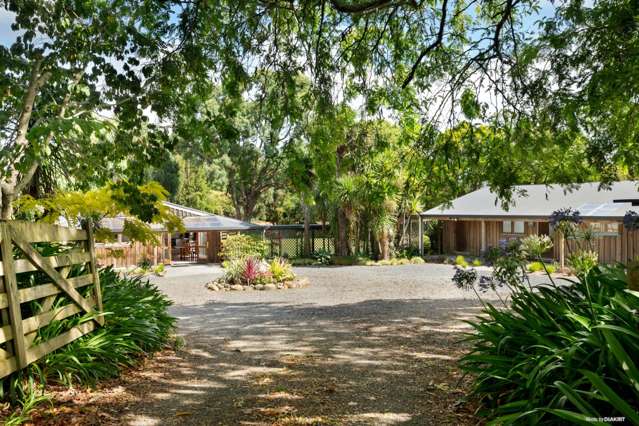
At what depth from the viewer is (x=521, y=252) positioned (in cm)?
633

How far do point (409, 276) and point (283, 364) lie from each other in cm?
1326

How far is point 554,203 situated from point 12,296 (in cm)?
2234

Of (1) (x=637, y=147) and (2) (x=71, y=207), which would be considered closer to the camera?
(2) (x=71, y=207)

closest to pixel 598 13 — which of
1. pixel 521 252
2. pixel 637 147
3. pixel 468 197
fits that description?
pixel 637 147

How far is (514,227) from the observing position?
83.1 ft

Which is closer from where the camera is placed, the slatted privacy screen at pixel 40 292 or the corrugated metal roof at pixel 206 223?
the slatted privacy screen at pixel 40 292

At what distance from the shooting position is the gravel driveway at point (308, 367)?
4.46 meters

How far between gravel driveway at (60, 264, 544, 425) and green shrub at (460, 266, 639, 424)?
516 mm

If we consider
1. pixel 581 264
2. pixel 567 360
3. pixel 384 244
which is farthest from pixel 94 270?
pixel 384 244

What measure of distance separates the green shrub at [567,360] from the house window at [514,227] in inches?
832

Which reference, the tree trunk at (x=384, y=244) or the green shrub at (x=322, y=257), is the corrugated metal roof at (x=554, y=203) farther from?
the green shrub at (x=322, y=257)

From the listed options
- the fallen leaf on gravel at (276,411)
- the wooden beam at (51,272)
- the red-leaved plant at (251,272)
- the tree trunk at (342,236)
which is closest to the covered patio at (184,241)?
the tree trunk at (342,236)

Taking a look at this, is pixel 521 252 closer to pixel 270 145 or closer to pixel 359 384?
pixel 359 384

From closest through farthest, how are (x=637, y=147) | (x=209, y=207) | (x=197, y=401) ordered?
(x=197, y=401)
(x=637, y=147)
(x=209, y=207)
